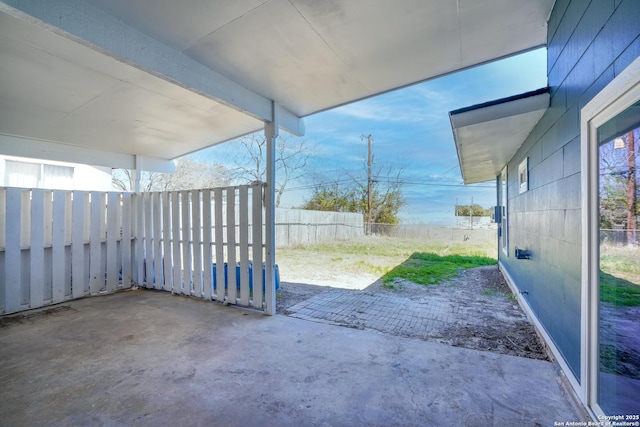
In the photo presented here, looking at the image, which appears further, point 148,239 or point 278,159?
point 278,159

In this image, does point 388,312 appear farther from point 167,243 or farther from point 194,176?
point 194,176

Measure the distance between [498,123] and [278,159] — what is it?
12.8 m

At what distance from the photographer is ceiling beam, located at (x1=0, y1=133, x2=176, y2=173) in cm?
450

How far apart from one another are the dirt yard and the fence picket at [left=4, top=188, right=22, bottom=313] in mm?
3465

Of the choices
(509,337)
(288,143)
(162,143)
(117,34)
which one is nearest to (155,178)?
(288,143)

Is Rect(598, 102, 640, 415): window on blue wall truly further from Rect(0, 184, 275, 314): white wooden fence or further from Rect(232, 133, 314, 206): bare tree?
Rect(232, 133, 314, 206): bare tree

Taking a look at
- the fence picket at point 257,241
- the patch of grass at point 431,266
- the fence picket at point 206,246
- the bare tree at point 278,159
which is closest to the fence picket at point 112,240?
the fence picket at point 206,246

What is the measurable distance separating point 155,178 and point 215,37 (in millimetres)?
13769

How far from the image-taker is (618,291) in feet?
4.95

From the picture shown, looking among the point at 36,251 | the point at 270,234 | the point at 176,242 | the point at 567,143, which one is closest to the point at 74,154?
the point at 36,251

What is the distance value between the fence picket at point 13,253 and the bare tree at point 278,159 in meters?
10.3

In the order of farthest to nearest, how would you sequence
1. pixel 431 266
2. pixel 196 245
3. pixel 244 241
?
pixel 431 266
pixel 196 245
pixel 244 241

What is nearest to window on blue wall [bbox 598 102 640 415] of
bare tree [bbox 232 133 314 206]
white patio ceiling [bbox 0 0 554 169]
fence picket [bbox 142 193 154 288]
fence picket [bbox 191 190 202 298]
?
white patio ceiling [bbox 0 0 554 169]

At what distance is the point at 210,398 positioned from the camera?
1.99 metres
